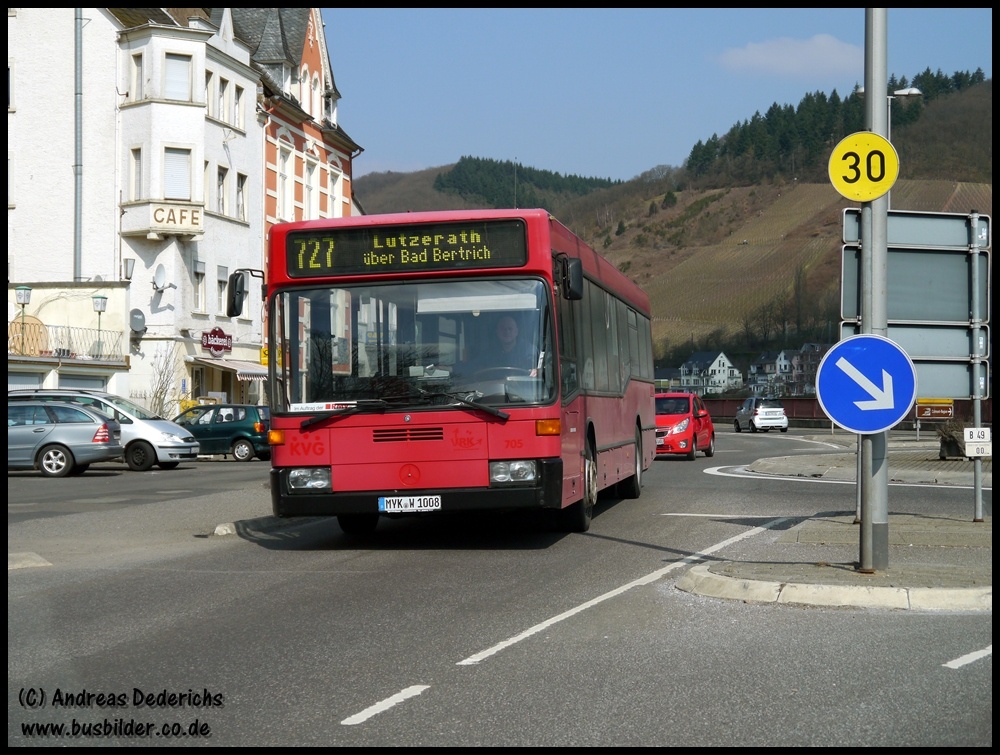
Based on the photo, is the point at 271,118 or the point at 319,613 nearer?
the point at 319,613

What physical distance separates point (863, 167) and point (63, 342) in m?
37.0

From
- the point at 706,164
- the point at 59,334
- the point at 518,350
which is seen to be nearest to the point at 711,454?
the point at 59,334

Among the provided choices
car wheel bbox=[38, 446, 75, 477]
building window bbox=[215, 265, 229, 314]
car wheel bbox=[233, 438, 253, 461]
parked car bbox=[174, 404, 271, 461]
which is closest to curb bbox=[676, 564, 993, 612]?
car wheel bbox=[38, 446, 75, 477]

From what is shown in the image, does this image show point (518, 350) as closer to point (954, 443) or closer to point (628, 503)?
point (628, 503)

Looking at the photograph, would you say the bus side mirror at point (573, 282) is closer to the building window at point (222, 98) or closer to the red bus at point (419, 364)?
the red bus at point (419, 364)

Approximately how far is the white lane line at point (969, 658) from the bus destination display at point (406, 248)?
20.7 feet

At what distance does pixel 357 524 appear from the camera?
14.7m

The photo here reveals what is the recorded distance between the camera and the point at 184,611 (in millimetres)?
9281

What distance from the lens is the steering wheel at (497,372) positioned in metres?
12.2

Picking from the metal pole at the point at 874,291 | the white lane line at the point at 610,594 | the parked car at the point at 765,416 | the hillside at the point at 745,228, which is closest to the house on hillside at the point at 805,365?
the hillside at the point at 745,228

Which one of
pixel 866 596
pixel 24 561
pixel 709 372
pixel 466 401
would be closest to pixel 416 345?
pixel 466 401

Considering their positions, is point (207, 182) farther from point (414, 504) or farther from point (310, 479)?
point (414, 504)

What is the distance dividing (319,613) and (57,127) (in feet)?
134

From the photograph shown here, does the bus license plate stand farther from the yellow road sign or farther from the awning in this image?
the awning
